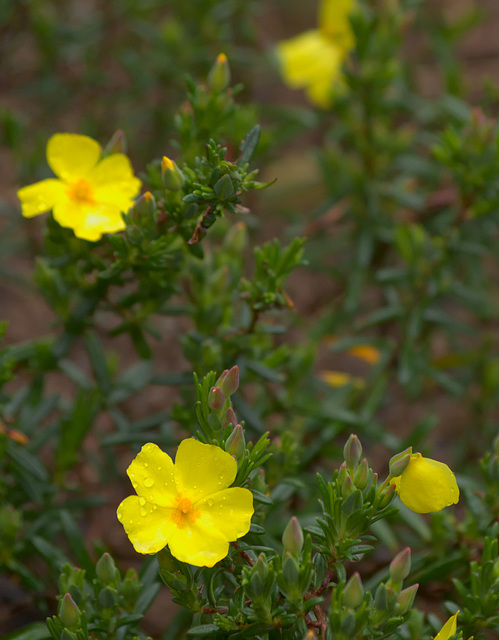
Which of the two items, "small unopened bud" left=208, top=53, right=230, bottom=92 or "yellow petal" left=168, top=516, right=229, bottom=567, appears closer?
"yellow petal" left=168, top=516, right=229, bottom=567

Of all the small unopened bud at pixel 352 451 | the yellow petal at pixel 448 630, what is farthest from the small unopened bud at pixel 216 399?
the yellow petal at pixel 448 630

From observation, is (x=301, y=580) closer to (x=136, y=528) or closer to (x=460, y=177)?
(x=136, y=528)

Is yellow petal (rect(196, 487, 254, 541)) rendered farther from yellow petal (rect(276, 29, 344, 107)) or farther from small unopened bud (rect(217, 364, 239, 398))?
yellow petal (rect(276, 29, 344, 107))

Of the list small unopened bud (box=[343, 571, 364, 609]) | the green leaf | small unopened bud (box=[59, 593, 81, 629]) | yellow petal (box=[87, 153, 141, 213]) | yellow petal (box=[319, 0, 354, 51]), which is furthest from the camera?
yellow petal (box=[319, 0, 354, 51])

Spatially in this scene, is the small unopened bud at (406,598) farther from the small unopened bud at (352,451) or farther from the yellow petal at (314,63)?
the yellow petal at (314,63)

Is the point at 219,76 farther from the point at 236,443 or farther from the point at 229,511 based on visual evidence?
the point at 229,511

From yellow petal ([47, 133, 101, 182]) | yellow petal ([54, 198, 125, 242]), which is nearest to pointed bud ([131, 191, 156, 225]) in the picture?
yellow petal ([54, 198, 125, 242])
